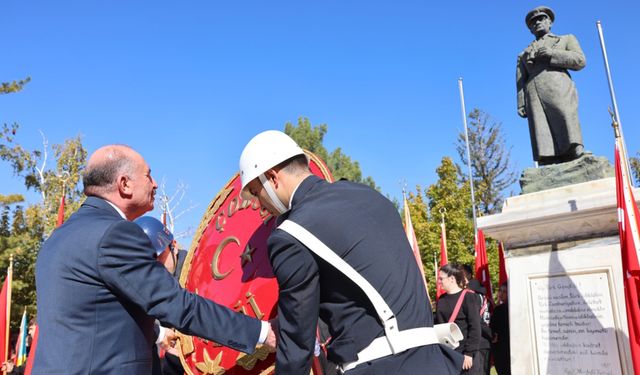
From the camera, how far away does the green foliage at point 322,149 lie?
31.0 meters

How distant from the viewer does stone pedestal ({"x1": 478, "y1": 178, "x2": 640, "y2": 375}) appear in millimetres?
4094

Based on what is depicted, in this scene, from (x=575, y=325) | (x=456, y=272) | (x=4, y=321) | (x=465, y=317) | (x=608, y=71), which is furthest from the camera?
(x=608, y=71)

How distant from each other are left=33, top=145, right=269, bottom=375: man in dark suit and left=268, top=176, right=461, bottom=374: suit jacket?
0.46m

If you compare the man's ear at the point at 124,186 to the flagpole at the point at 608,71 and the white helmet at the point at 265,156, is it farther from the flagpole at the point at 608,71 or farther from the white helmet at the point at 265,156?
the flagpole at the point at 608,71

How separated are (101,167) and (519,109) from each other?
172 inches

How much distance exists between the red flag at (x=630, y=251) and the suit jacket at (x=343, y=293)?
2.35m

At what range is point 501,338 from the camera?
22.8 ft

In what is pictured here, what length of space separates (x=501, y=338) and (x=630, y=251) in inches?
131

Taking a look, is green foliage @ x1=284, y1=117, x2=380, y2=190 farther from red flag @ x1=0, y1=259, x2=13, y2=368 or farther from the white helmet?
the white helmet

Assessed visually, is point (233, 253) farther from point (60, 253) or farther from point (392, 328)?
point (392, 328)

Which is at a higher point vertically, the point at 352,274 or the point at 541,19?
the point at 541,19

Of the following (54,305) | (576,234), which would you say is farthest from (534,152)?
(54,305)

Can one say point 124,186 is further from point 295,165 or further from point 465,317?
point 465,317

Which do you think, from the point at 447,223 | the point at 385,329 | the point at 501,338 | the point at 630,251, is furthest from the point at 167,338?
the point at 447,223
